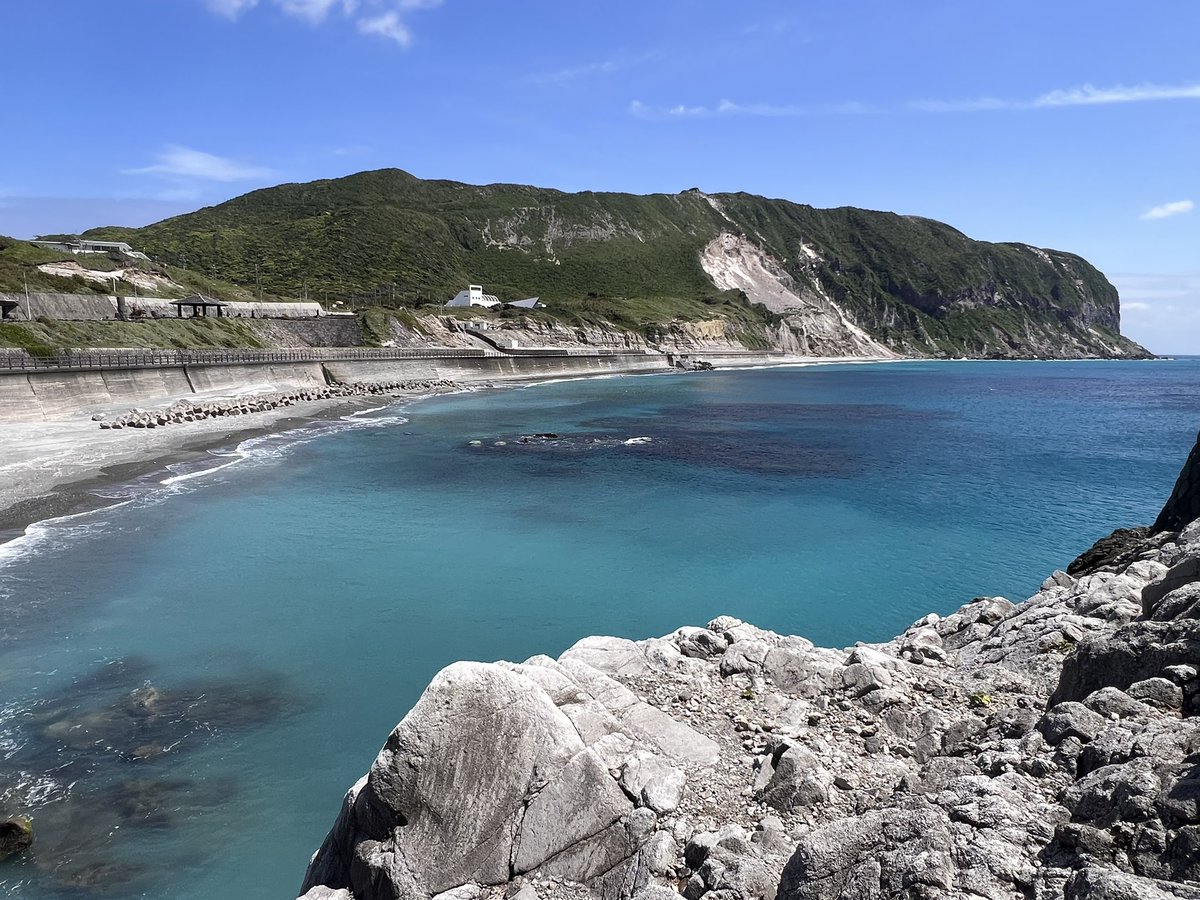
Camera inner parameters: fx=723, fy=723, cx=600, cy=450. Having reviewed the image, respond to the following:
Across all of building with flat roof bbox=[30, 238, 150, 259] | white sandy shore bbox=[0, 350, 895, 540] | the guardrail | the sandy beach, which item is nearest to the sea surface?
the sandy beach

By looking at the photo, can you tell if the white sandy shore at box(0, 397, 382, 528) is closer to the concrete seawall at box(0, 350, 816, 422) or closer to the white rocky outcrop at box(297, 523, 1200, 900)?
the concrete seawall at box(0, 350, 816, 422)

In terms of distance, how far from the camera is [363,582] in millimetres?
23250

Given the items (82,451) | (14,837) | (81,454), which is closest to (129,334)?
(82,451)

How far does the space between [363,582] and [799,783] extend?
59.5 ft

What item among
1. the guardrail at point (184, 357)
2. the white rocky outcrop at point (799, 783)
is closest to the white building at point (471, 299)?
the guardrail at point (184, 357)

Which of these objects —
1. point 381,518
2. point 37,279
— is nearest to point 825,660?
point 381,518

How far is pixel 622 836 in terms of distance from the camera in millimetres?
7715

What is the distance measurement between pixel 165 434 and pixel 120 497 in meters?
18.2

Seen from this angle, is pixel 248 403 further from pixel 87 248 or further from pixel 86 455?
pixel 87 248

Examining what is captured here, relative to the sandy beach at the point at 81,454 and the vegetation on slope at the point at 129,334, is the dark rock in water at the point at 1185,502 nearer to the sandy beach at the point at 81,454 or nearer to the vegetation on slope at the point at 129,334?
the sandy beach at the point at 81,454

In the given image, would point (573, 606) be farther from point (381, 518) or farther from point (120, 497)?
point (120, 497)

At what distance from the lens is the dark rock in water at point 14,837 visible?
10802 mm

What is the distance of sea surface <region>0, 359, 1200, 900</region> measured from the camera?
12250mm

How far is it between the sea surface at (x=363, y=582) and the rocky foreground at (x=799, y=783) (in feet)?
15.3
